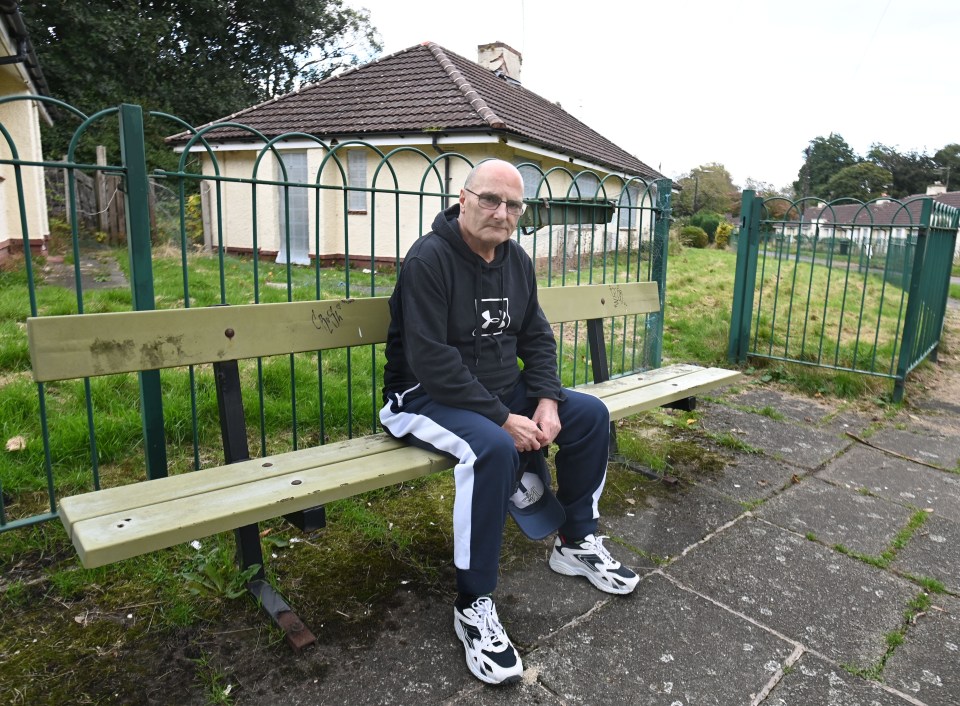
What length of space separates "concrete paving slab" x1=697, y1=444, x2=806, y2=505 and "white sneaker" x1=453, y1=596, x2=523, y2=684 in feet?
5.76

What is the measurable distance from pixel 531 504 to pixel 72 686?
5.13 feet

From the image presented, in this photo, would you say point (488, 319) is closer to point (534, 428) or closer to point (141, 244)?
point (534, 428)

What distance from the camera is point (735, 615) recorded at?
2.37 metres

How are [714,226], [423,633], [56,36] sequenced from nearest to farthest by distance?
[423,633], [56,36], [714,226]

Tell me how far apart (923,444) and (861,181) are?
239 ft

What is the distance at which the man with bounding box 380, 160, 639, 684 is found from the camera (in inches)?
83.3

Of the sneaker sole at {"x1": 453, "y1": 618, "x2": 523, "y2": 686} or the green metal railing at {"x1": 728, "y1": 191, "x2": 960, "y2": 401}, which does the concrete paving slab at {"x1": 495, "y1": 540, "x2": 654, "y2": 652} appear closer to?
the sneaker sole at {"x1": 453, "y1": 618, "x2": 523, "y2": 686}

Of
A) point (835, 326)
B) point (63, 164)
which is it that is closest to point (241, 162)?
point (835, 326)

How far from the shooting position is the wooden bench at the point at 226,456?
5.95ft

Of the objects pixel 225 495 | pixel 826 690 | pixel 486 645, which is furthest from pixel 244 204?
pixel 826 690

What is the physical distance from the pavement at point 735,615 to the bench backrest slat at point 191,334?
103 centimetres

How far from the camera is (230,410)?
2.32 m

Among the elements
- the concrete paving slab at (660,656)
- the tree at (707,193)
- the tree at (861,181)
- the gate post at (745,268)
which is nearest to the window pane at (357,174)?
the gate post at (745,268)

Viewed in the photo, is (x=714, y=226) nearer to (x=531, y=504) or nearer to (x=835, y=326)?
(x=835, y=326)
